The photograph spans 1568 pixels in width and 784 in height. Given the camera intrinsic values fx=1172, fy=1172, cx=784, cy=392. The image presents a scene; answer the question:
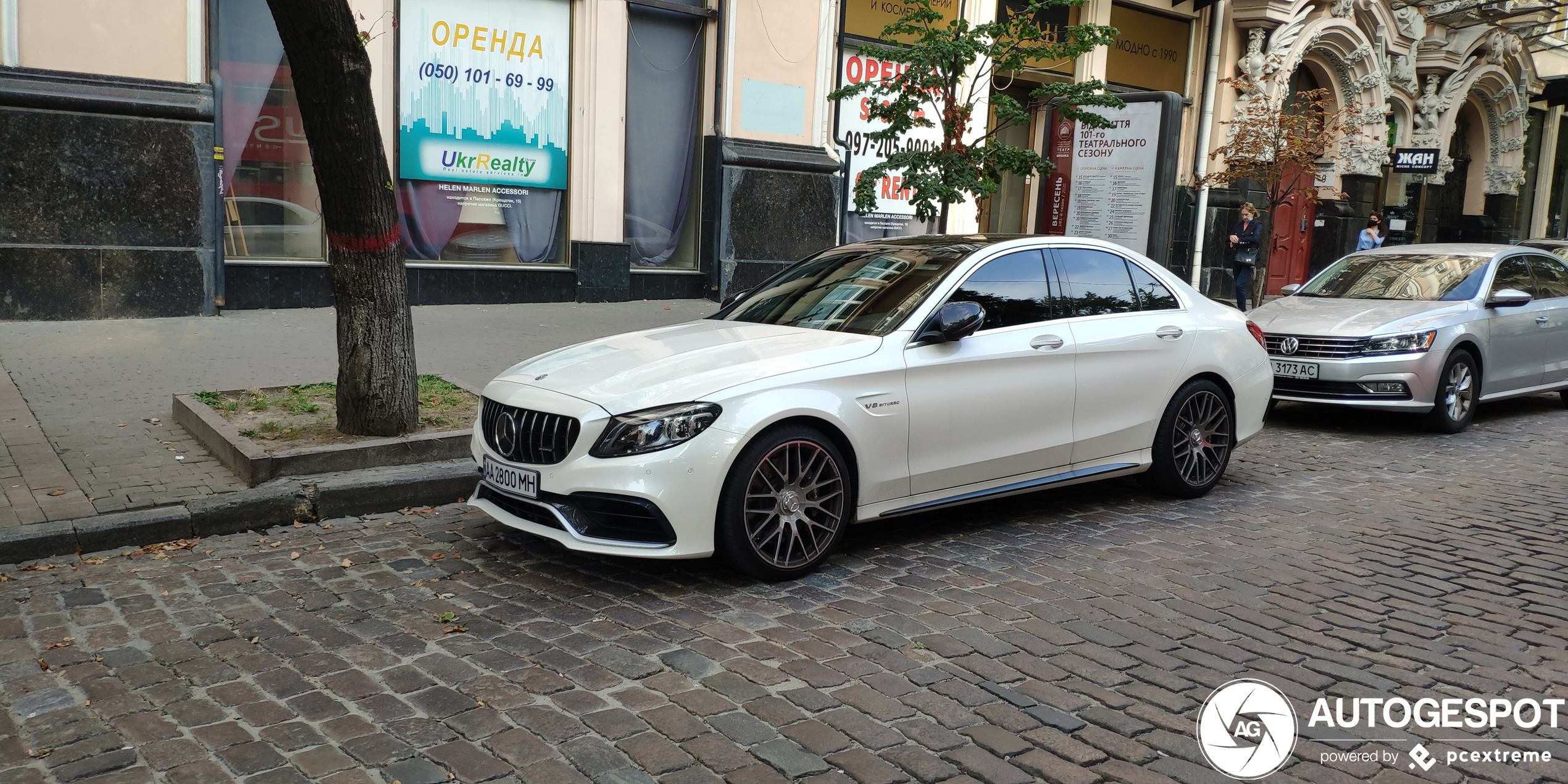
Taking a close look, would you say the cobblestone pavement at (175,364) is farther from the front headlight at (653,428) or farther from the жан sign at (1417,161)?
the жан sign at (1417,161)

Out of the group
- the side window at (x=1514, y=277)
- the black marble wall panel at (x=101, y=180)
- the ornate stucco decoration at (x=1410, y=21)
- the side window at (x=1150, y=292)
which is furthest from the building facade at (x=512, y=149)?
the ornate stucco decoration at (x=1410, y=21)

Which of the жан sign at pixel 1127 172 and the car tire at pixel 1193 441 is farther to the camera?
the жан sign at pixel 1127 172

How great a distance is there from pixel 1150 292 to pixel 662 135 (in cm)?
923

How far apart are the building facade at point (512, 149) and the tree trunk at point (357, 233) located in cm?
59

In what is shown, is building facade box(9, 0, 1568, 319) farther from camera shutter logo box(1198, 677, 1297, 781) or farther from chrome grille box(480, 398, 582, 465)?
camera shutter logo box(1198, 677, 1297, 781)

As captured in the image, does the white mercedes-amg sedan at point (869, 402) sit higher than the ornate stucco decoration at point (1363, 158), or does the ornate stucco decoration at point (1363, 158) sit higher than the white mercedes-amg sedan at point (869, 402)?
the ornate stucco decoration at point (1363, 158)

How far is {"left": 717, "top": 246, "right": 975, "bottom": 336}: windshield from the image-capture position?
19.2 ft

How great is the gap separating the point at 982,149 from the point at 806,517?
6.85 metres

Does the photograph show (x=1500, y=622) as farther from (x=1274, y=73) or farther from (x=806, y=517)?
(x=1274, y=73)

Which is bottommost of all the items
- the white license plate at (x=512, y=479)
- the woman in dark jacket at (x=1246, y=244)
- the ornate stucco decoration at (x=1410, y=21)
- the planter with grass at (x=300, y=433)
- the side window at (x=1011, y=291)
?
the planter with grass at (x=300, y=433)

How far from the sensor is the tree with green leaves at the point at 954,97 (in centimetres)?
1038

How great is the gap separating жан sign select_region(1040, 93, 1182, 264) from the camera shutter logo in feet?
25.2

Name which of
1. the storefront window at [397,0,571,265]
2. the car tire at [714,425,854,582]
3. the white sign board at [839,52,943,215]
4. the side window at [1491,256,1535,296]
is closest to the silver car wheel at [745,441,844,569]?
the car tire at [714,425,854,582]

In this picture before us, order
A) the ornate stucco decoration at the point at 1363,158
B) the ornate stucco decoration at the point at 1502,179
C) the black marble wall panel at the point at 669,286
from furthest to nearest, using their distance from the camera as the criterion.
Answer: the ornate stucco decoration at the point at 1502,179 < the ornate stucco decoration at the point at 1363,158 < the black marble wall panel at the point at 669,286
